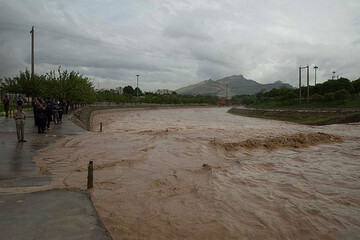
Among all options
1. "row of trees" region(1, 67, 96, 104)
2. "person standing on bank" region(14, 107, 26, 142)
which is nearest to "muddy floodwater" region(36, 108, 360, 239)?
"person standing on bank" region(14, 107, 26, 142)

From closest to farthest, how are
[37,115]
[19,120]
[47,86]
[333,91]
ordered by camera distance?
[19,120], [37,115], [47,86], [333,91]

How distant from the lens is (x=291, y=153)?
621 inches

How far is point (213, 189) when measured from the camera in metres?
8.76

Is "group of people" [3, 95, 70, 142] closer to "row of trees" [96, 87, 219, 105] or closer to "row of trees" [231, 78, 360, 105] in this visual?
"row of trees" [231, 78, 360, 105]

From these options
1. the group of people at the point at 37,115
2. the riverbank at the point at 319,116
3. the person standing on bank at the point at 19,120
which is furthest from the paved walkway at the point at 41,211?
the riverbank at the point at 319,116

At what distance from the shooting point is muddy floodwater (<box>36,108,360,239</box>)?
620 centimetres

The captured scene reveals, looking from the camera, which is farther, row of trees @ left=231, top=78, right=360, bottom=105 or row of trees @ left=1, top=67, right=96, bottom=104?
row of trees @ left=231, top=78, right=360, bottom=105

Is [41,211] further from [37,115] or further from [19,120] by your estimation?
[37,115]

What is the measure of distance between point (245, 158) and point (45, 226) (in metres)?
10.3

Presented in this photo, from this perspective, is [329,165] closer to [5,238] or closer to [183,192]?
[183,192]

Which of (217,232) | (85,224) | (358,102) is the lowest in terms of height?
(217,232)

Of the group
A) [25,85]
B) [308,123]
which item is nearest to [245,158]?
[308,123]

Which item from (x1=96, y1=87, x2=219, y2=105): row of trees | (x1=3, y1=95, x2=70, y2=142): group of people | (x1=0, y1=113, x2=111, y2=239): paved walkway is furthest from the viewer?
(x1=96, y1=87, x2=219, y2=105): row of trees

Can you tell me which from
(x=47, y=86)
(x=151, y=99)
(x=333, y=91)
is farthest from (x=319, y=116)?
(x=151, y=99)
